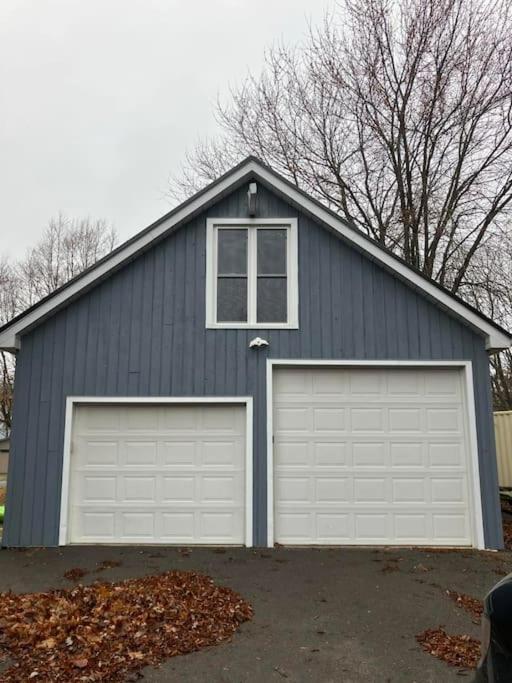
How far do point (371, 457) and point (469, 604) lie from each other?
8.62ft

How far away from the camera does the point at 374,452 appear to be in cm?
739

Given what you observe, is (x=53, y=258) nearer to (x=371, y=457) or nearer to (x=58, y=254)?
(x=58, y=254)

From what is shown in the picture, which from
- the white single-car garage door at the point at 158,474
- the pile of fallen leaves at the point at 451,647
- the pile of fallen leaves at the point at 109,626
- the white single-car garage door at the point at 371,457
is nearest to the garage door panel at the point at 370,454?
the white single-car garage door at the point at 371,457

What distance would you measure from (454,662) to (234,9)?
11848 millimetres

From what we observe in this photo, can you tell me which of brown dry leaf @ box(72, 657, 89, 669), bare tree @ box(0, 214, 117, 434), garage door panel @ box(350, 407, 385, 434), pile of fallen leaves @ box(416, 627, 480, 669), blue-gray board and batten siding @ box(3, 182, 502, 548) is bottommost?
pile of fallen leaves @ box(416, 627, 480, 669)

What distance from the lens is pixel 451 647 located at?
155 inches

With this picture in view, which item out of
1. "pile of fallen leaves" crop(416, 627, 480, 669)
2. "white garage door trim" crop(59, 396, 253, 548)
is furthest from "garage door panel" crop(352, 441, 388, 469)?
"pile of fallen leaves" crop(416, 627, 480, 669)

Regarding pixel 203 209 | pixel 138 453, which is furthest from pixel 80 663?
pixel 203 209

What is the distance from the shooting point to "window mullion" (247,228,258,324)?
7.75 m

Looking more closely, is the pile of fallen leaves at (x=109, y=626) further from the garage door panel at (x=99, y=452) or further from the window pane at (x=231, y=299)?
the window pane at (x=231, y=299)

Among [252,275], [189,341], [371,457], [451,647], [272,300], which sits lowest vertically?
[451,647]

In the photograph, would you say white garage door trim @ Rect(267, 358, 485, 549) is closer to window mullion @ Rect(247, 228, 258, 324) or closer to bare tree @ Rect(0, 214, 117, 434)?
window mullion @ Rect(247, 228, 258, 324)

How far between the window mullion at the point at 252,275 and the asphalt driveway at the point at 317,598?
348 cm

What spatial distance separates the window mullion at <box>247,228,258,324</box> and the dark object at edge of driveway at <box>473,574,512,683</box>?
5.95 meters
